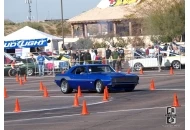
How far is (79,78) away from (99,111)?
7.54m

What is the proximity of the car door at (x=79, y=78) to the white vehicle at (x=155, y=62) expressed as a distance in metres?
17.8

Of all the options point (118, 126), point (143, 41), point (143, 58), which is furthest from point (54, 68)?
point (118, 126)

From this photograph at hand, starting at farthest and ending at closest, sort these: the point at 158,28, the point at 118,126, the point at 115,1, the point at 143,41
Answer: the point at 115,1, the point at 143,41, the point at 158,28, the point at 118,126

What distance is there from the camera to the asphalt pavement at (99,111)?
645 inches

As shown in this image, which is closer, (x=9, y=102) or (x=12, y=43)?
(x=9, y=102)

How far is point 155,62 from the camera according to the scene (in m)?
45.2

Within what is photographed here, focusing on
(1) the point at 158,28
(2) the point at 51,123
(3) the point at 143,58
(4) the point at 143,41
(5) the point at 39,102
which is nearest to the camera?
(2) the point at 51,123

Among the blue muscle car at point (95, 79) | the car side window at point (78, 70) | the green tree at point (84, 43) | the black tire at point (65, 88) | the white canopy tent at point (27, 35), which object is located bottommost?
the black tire at point (65, 88)

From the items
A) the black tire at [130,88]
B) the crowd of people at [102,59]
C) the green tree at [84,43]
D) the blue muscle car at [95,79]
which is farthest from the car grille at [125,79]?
the green tree at [84,43]

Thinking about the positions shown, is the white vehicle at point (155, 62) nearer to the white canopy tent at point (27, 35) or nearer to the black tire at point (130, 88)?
the white canopy tent at point (27, 35)

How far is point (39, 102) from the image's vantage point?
2469 cm
